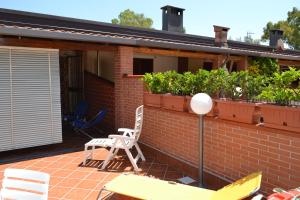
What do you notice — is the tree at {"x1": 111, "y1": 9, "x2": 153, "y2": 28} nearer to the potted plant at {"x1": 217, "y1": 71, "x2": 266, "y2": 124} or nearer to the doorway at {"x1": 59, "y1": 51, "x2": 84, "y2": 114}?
the doorway at {"x1": 59, "y1": 51, "x2": 84, "y2": 114}

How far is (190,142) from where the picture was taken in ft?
18.3

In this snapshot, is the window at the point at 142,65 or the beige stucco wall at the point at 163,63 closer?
the window at the point at 142,65

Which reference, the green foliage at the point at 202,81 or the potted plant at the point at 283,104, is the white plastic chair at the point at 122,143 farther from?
the potted plant at the point at 283,104

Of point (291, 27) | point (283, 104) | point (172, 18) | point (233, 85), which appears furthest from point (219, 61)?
point (291, 27)

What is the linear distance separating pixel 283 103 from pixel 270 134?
1.51 ft

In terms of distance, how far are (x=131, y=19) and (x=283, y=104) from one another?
58.5 m

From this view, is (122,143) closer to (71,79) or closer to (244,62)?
(71,79)

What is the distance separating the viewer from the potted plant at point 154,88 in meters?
6.42

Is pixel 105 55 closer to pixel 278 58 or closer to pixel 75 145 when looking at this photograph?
pixel 75 145

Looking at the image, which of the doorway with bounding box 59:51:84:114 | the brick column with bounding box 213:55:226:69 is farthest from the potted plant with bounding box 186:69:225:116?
the doorway with bounding box 59:51:84:114

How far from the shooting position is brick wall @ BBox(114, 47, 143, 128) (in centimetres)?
775

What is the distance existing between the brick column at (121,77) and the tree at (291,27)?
41444 millimetres

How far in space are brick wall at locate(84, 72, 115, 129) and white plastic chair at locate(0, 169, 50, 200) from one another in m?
6.07

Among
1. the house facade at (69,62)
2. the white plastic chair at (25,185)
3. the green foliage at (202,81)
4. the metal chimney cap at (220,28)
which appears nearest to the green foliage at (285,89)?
the green foliage at (202,81)
